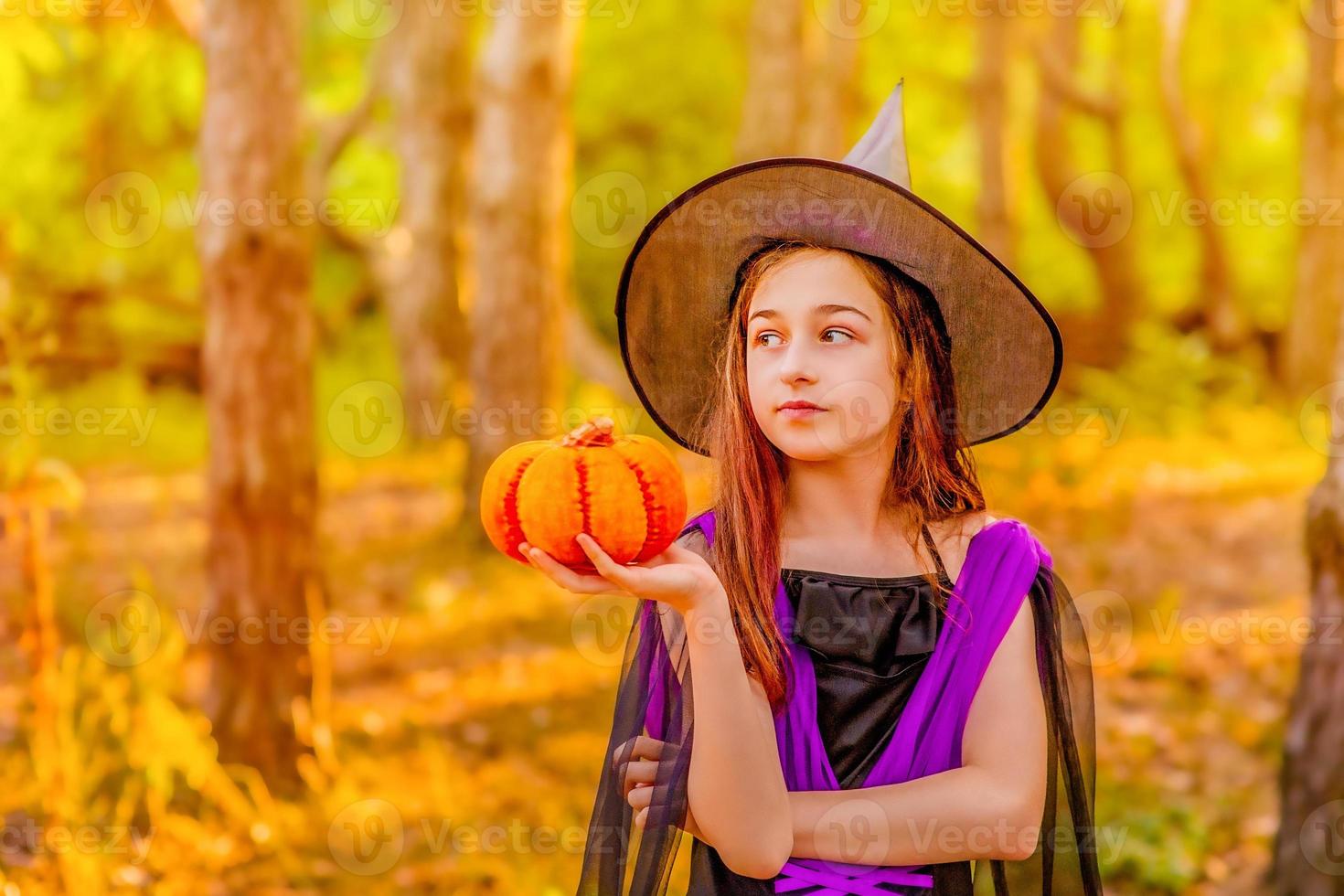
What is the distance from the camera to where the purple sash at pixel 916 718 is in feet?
6.09

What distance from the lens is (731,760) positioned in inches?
68.1

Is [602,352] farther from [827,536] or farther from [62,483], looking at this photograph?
[827,536]

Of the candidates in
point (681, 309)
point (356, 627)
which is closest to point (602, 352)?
point (356, 627)

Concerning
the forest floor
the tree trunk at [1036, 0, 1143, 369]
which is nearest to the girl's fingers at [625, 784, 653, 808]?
the forest floor

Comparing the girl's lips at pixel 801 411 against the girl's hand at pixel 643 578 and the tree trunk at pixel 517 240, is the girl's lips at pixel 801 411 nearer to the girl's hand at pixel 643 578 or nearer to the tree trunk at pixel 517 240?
the girl's hand at pixel 643 578

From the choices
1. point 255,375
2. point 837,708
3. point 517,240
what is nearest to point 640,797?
point 837,708

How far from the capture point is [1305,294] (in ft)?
37.3

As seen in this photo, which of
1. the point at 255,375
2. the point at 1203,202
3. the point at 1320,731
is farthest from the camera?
the point at 1203,202

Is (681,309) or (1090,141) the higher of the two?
(1090,141)

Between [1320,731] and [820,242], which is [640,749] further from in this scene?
[1320,731]

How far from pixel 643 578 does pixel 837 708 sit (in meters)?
0.44

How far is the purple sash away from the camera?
1855mm

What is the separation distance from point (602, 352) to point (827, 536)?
10276mm

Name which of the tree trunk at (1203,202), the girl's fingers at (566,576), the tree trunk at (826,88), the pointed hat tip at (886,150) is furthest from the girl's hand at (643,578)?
the tree trunk at (1203,202)
